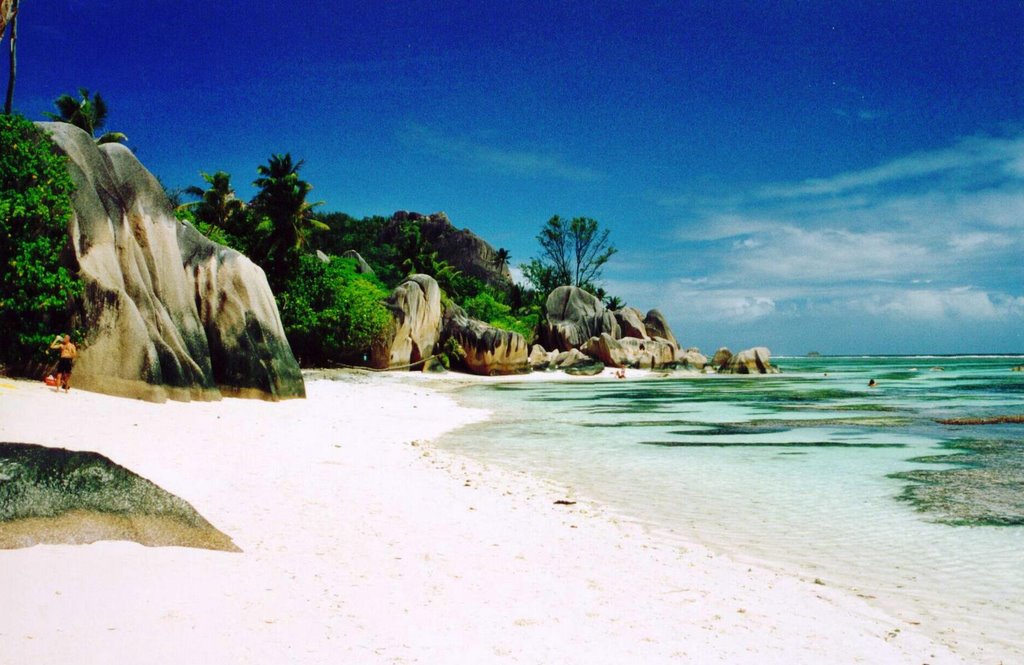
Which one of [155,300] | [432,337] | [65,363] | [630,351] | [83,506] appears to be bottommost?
[83,506]

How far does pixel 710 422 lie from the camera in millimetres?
18406

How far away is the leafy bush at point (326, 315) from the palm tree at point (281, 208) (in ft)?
3.84

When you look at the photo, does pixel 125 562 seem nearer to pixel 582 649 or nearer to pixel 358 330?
pixel 582 649

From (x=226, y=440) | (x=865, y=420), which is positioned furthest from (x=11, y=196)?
(x=865, y=420)

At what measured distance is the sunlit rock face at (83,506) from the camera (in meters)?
4.16

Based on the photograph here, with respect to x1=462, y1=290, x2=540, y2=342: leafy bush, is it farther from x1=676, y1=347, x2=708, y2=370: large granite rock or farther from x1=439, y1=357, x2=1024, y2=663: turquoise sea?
x1=439, y1=357, x2=1024, y2=663: turquoise sea

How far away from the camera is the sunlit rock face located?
416cm

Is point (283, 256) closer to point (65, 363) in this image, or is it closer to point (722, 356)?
point (65, 363)

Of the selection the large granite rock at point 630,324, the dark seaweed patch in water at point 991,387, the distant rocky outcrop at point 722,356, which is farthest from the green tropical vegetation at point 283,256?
the dark seaweed patch in water at point 991,387

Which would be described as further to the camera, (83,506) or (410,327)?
(410,327)

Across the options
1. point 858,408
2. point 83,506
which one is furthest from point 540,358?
point 83,506

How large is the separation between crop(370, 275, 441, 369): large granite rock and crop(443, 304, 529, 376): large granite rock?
51.9 inches

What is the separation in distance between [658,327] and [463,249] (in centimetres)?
2748

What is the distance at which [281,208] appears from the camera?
38000 mm
